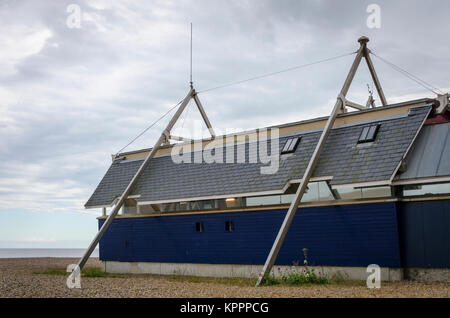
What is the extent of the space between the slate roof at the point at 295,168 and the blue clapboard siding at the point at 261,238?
1201mm

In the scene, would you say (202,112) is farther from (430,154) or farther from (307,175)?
(430,154)

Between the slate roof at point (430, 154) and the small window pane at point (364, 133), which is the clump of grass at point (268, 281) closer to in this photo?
the slate roof at point (430, 154)

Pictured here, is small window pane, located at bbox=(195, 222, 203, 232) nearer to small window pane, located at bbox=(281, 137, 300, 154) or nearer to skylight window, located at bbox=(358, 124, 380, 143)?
small window pane, located at bbox=(281, 137, 300, 154)

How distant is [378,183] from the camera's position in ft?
61.1

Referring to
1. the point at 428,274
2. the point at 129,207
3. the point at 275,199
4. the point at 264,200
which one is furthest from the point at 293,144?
the point at 129,207

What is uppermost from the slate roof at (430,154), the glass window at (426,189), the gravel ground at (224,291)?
the slate roof at (430,154)

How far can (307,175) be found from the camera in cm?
2011

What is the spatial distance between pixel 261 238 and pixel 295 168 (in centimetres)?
335

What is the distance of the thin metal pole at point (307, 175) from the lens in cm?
1834

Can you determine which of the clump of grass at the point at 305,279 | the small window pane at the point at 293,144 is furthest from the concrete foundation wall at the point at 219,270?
the small window pane at the point at 293,144
